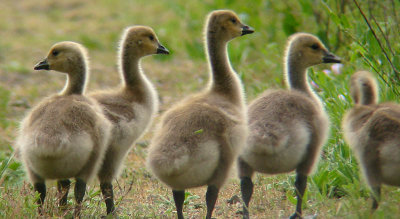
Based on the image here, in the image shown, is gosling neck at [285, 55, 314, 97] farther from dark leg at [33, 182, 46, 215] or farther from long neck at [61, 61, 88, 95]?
dark leg at [33, 182, 46, 215]

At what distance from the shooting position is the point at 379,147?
4.12 m

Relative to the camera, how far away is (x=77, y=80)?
5.17 metres

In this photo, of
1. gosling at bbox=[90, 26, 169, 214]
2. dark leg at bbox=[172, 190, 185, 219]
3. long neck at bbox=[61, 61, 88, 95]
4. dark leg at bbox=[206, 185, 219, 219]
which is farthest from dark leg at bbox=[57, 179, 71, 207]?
dark leg at bbox=[206, 185, 219, 219]

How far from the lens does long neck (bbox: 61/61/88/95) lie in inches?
203

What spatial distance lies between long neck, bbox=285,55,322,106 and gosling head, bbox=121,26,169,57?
121cm

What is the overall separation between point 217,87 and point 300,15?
461 cm

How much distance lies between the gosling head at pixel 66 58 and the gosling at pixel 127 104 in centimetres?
28

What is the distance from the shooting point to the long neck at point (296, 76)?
5405 mm

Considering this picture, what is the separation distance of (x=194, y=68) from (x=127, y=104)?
17.5ft

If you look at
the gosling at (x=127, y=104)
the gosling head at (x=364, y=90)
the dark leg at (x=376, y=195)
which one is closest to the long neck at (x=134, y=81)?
the gosling at (x=127, y=104)

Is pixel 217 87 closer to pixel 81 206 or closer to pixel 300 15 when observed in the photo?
pixel 81 206

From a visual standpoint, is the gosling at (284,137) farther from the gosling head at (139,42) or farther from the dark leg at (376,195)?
the gosling head at (139,42)

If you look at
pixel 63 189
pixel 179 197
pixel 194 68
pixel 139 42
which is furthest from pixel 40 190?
pixel 194 68

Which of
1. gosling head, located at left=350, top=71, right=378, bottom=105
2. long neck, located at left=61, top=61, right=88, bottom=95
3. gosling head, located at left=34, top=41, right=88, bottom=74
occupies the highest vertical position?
gosling head, located at left=350, top=71, right=378, bottom=105
